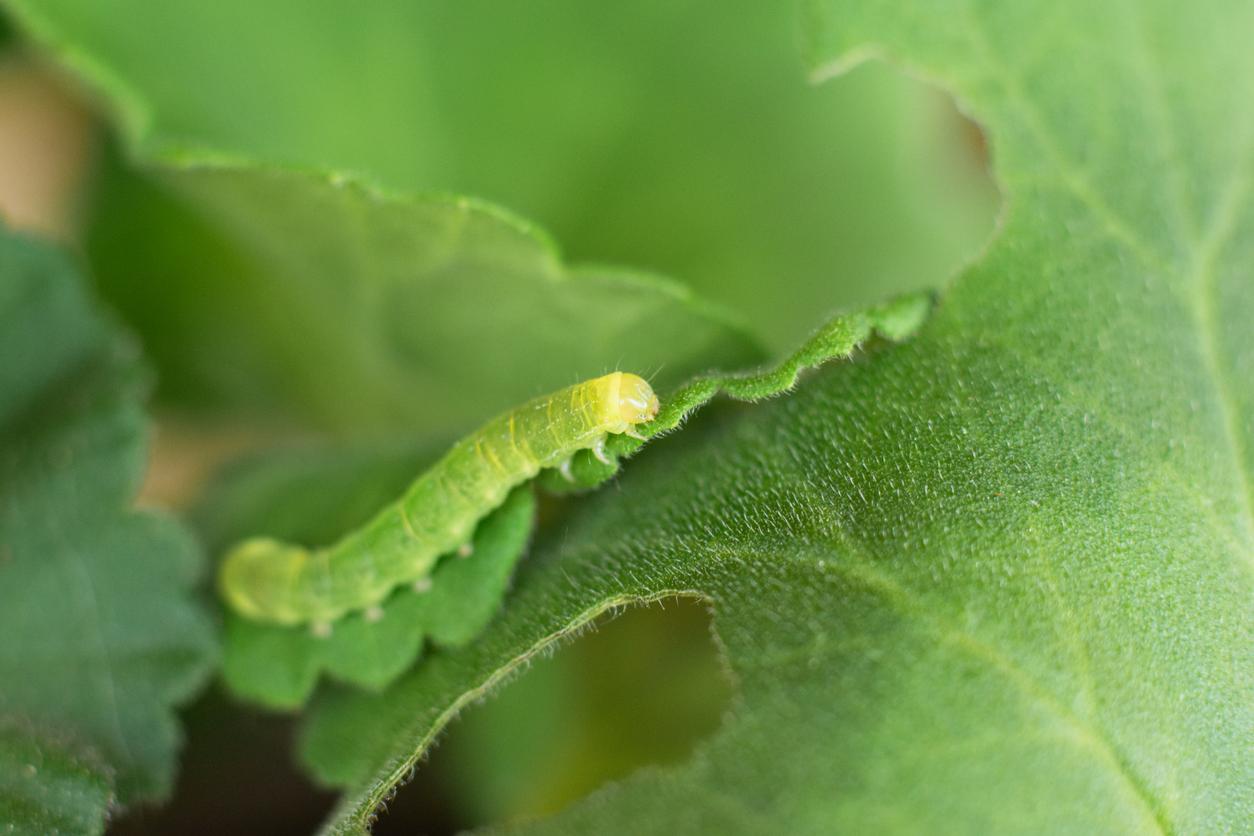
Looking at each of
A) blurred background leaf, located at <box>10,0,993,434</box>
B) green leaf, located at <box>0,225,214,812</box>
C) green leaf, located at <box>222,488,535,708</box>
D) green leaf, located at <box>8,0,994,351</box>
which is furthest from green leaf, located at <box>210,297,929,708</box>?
green leaf, located at <box>8,0,994,351</box>

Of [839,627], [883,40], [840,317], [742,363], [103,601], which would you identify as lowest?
[839,627]

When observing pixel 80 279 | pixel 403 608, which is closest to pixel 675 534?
pixel 403 608

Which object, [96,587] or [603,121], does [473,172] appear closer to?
[603,121]

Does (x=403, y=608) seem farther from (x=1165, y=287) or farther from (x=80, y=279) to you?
(x=1165, y=287)

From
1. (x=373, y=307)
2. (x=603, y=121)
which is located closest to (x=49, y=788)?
(x=373, y=307)

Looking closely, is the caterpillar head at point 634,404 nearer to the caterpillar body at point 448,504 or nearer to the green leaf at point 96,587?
the caterpillar body at point 448,504

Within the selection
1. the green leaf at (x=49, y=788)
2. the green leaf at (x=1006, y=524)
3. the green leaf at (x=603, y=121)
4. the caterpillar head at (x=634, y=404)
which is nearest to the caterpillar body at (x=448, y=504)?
the caterpillar head at (x=634, y=404)
